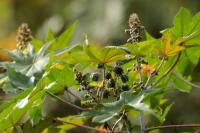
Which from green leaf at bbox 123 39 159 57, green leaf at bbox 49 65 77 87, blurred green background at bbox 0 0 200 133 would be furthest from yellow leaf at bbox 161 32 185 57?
blurred green background at bbox 0 0 200 133

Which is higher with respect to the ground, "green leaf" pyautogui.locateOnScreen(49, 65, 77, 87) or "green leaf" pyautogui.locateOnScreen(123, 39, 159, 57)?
"green leaf" pyautogui.locateOnScreen(123, 39, 159, 57)

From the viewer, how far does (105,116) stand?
0.77m

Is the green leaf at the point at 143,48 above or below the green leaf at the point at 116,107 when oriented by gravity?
above

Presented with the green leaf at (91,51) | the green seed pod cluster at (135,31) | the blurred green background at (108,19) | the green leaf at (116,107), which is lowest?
the green leaf at (116,107)

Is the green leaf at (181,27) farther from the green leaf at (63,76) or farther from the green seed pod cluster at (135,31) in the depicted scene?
the green leaf at (63,76)

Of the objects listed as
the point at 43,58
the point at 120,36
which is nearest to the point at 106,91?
the point at 43,58

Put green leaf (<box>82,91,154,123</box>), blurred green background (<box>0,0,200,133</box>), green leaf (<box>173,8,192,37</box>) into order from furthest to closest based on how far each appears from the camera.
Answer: blurred green background (<box>0,0,200,133</box>), green leaf (<box>173,8,192,37</box>), green leaf (<box>82,91,154,123</box>)

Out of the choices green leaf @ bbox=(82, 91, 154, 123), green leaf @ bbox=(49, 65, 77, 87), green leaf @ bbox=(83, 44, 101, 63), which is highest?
green leaf @ bbox=(83, 44, 101, 63)

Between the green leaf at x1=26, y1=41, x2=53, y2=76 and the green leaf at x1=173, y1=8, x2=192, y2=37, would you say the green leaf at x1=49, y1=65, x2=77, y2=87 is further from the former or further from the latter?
the green leaf at x1=173, y1=8, x2=192, y2=37

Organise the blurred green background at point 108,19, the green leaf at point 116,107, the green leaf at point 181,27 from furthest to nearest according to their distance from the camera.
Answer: the blurred green background at point 108,19
the green leaf at point 181,27
the green leaf at point 116,107

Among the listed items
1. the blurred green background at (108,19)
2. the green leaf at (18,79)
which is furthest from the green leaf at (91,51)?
the blurred green background at (108,19)

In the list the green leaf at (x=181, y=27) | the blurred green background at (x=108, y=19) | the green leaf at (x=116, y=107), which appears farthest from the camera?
the blurred green background at (x=108, y=19)

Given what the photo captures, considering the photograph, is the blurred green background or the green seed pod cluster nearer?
the green seed pod cluster

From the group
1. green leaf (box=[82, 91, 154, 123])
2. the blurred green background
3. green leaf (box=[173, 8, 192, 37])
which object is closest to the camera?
green leaf (box=[82, 91, 154, 123])
